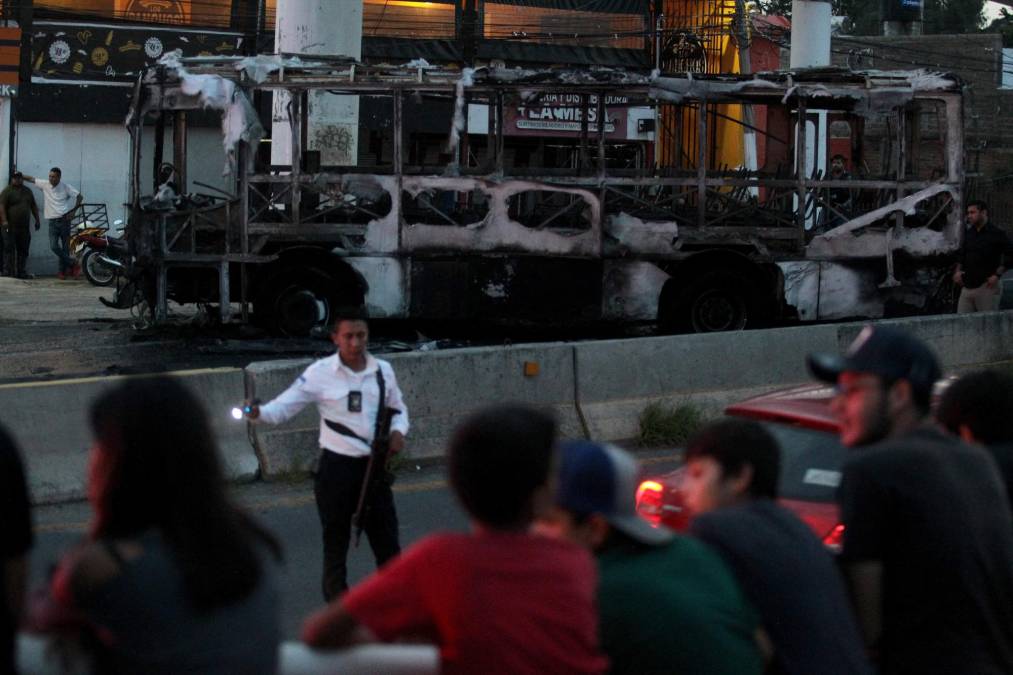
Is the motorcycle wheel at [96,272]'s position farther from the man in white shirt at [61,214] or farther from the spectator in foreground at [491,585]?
the spectator in foreground at [491,585]

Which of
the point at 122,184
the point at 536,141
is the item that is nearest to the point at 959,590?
the point at 536,141

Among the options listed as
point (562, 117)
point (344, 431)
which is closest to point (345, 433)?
point (344, 431)

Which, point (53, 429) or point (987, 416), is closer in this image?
point (987, 416)

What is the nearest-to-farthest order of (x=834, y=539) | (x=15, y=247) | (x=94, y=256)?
(x=834, y=539) < (x=94, y=256) < (x=15, y=247)

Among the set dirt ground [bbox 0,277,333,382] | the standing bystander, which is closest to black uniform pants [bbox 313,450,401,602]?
dirt ground [bbox 0,277,333,382]

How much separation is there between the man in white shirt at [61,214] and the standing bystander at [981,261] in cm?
1466

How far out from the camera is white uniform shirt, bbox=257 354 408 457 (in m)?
6.39

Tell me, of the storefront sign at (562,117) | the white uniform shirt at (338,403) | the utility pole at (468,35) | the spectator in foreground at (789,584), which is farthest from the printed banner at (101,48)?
the spectator in foreground at (789,584)

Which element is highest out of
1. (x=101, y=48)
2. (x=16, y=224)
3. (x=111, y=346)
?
(x=101, y=48)

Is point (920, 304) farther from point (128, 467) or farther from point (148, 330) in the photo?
point (128, 467)

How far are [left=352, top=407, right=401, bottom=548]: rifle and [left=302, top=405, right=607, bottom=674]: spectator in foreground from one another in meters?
3.63

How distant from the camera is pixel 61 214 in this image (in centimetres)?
2342

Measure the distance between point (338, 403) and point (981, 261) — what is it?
396 inches

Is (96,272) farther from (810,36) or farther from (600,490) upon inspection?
(600,490)
